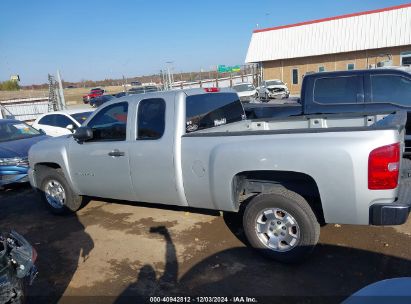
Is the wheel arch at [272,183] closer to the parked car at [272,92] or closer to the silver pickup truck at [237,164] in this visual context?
the silver pickup truck at [237,164]

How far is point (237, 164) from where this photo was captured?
3822 millimetres

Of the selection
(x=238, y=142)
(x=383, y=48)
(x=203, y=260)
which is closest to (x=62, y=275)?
(x=203, y=260)

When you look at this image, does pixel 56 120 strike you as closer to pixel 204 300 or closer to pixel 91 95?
pixel 204 300

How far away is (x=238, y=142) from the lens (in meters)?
3.83

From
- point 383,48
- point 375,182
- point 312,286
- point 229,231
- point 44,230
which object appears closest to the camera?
point 375,182

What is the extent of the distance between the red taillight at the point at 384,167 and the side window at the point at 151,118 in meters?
2.37

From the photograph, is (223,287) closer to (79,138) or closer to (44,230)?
(79,138)

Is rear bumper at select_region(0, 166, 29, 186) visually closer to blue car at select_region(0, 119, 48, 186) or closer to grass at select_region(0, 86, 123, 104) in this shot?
blue car at select_region(0, 119, 48, 186)

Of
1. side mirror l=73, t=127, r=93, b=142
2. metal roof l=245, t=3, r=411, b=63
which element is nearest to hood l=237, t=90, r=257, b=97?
metal roof l=245, t=3, r=411, b=63

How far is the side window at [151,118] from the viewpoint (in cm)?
447

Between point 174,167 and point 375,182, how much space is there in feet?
7.14

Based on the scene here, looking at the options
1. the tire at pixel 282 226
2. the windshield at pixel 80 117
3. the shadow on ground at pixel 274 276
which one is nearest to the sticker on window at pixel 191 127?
the tire at pixel 282 226

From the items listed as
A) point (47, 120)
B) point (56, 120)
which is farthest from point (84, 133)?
point (47, 120)

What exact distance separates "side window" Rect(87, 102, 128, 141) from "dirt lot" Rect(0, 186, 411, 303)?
4.45 feet
